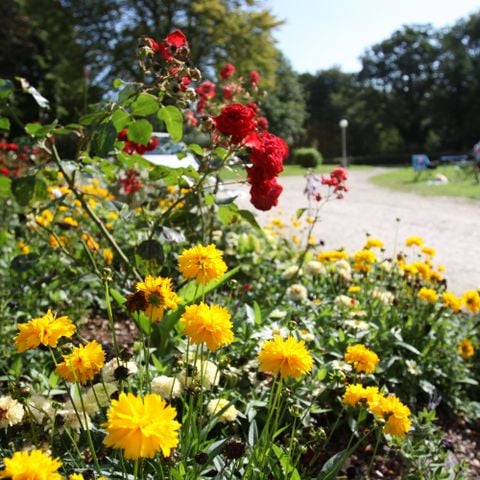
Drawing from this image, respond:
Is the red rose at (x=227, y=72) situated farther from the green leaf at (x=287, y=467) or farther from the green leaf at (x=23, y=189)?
the green leaf at (x=287, y=467)

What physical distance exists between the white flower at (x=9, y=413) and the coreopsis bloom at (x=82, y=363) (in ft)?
1.09

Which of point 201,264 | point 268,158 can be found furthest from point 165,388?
point 268,158

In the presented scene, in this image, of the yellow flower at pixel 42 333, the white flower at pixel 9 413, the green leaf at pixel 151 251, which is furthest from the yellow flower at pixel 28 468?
the green leaf at pixel 151 251

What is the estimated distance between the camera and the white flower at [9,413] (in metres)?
1.20

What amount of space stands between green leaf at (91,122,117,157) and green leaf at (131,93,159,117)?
0.10 metres

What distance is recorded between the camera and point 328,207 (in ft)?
30.6

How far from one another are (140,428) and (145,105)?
4.03 feet

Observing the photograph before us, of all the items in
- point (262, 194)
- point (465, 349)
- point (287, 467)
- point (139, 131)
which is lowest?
point (465, 349)

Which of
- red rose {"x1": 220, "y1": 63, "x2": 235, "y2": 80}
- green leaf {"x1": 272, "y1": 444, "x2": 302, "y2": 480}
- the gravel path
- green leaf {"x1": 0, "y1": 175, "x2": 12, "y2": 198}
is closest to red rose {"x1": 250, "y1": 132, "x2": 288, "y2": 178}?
green leaf {"x1": 272, "y1": 444, "x2": 302, "y2": 480}

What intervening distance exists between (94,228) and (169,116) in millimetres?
2331

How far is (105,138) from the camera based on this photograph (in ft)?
5.09

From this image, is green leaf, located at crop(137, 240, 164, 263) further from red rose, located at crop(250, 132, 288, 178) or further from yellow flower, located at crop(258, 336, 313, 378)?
yellow flower, located at crop(258, 336, 313, 378)

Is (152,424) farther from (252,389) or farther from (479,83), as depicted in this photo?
(479,83)

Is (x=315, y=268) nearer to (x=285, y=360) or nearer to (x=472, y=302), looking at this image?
(x=472, y=302)
